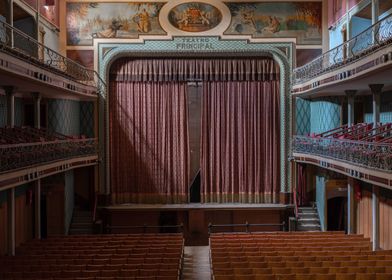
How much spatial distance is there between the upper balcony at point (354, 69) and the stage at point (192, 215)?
4.69 meters

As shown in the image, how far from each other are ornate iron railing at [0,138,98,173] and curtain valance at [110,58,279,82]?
10.1 ft

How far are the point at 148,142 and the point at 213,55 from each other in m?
4.28

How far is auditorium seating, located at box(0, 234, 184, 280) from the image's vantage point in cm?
1114

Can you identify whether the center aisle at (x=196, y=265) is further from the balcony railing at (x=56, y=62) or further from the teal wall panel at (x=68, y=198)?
the balcony railing at (x=56, y=62)

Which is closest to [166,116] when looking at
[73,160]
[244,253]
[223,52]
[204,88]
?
[204,88]

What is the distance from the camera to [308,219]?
20188 mm

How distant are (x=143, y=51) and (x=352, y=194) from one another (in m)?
9.33

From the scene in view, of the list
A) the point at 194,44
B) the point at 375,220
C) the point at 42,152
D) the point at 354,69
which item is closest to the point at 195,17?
the point at 194,44

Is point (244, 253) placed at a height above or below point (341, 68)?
below

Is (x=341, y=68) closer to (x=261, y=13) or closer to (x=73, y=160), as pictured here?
(x=261, y=13)

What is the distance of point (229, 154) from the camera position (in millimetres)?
21859

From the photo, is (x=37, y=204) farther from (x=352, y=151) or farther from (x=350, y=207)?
(x=350, y=207)

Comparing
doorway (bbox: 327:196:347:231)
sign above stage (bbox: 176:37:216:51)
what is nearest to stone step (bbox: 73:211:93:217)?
sign above stage (bbox: 176:37:216:51)

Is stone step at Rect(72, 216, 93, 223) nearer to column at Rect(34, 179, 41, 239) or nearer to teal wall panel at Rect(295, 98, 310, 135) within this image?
column at Rect(34, 179, 41, 239)
